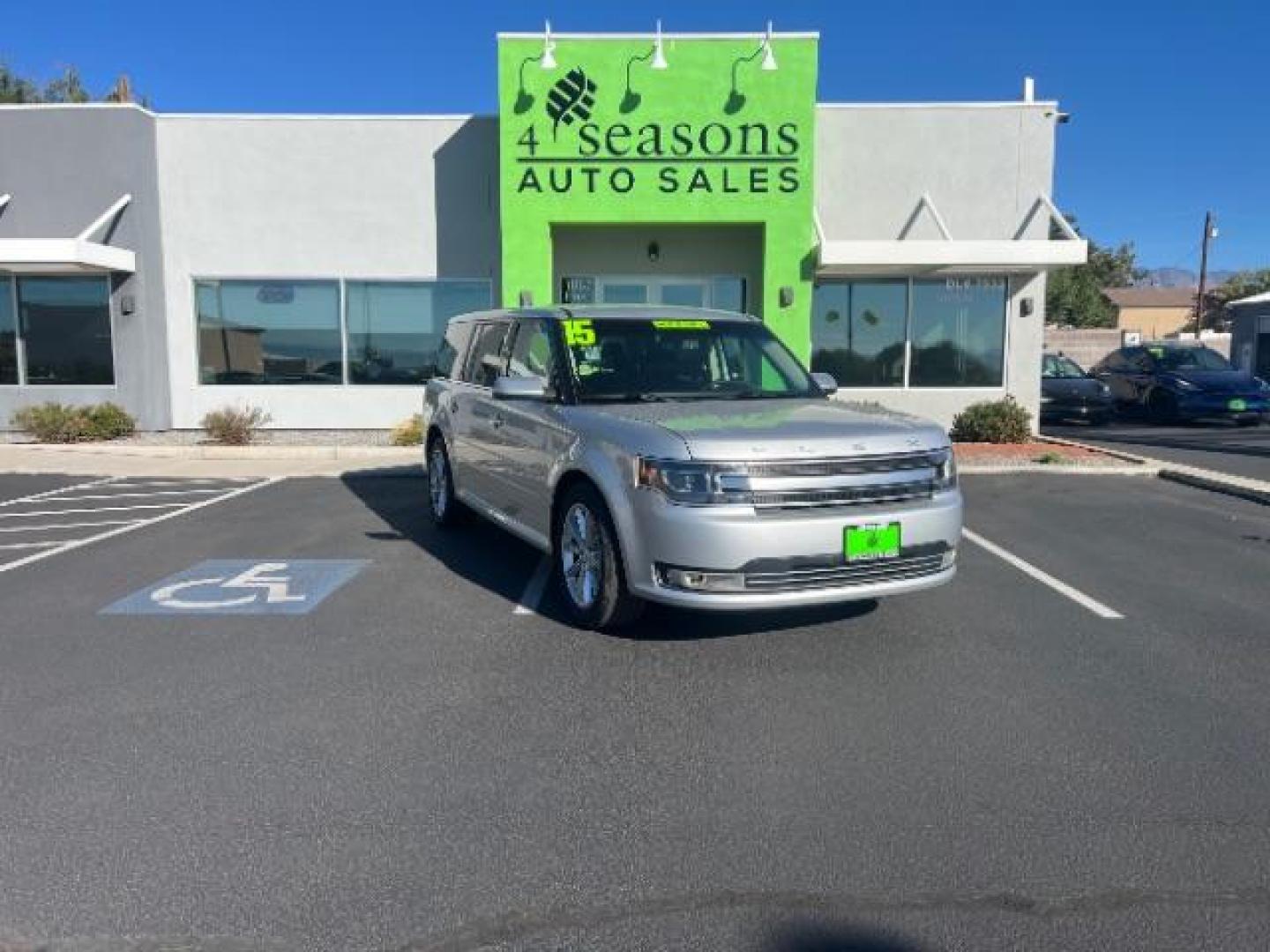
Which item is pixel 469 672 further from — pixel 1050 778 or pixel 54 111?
pixel 54 111

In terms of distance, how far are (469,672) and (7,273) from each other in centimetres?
1462

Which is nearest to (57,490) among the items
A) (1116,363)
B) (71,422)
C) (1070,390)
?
(71,422)

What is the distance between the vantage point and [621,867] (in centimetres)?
316

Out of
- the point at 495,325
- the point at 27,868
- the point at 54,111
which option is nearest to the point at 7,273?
the point at 54,111

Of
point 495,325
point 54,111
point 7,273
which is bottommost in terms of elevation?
point 495,325

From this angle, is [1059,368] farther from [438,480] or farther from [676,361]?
[676,361]

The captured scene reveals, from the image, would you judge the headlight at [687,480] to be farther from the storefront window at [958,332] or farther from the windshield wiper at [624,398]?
the storefront window at [958,332]

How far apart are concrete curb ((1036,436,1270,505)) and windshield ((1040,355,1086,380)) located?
24.6 feet

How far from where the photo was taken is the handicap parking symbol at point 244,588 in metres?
6.18

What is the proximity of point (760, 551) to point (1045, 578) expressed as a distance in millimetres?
3219

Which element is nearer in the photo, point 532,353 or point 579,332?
point 579,332

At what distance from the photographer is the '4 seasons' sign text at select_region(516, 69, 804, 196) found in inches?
557

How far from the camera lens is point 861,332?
15.4 m

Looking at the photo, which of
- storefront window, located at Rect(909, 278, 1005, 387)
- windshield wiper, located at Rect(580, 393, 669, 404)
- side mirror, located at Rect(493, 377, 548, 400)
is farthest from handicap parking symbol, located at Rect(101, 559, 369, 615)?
storefront window, located at Rect(909, 278, 1005, 387)
